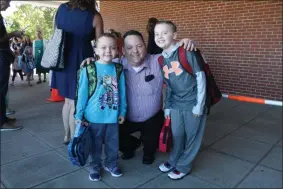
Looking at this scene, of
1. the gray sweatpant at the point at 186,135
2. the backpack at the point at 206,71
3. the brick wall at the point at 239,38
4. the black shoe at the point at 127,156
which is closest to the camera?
the backpack at the point at 206,71

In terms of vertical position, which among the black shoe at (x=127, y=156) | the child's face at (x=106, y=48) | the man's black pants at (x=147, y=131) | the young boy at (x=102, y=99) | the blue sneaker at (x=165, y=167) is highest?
the child's face at (x=106, y=48)

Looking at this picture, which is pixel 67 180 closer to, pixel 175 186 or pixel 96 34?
pixel 175 186

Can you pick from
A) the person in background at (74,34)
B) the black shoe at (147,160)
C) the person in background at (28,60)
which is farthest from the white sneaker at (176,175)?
the person in background at (28,60)

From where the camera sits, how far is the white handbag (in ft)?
9.18

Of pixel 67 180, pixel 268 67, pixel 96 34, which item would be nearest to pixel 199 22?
pixel 268 67

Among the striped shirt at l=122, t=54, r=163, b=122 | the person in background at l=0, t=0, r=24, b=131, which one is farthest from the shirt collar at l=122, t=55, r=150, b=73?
the person in background at l=0, t=0, r=24, b=131

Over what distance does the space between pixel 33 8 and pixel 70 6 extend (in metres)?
27.6

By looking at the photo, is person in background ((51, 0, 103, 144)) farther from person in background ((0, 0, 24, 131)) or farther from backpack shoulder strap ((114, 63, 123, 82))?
person in background ((0, 0, 24, 131))

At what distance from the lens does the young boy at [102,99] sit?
238cm

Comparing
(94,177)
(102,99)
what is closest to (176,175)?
(94,177)

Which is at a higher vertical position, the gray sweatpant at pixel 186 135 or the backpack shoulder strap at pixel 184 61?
the backpack shoulder strap at pixel 184 61

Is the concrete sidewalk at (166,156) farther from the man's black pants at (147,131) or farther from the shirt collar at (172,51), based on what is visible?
the shirt collar at (172,51)

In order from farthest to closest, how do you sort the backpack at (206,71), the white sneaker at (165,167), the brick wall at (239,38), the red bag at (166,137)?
the brick wall at (239,38), the white sneaker at (165,167), the red bag at (166,137), the backpack at (206,71)

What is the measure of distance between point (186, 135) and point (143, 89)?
63 cm
